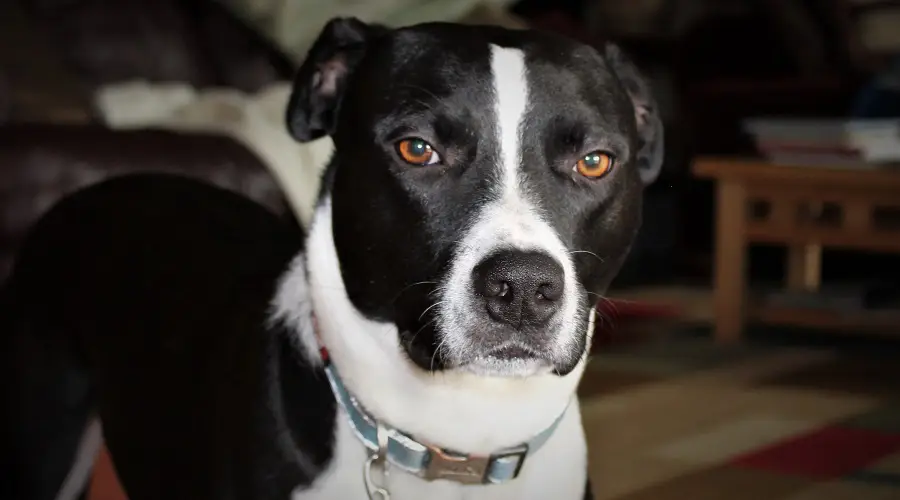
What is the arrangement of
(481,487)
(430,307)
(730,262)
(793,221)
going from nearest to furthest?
(430,307) → (481,487) → (793,221) → (730,262)

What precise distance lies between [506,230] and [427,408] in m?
0.30

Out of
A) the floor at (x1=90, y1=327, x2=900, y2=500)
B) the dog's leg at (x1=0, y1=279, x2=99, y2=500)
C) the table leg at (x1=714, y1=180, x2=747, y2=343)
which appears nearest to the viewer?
the dog's leg at (x1=0, y1=279, x2=99, y2=500)

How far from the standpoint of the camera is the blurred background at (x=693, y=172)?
2186 millimetres

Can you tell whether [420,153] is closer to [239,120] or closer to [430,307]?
[430,307]

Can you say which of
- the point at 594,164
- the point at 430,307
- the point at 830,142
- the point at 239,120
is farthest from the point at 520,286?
the point at 830,142

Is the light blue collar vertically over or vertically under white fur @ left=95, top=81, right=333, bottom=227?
over

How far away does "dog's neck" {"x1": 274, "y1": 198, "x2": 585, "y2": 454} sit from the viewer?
55.1 inches

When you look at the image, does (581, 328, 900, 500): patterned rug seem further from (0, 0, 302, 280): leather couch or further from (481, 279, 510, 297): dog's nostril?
(0, 0, 302, 280): leather couch

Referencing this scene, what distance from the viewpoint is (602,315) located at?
5.11 feet

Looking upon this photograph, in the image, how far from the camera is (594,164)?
1383mm

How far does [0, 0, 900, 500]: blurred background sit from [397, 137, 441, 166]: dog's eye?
409 mm

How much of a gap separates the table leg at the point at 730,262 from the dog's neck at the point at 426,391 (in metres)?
2.27

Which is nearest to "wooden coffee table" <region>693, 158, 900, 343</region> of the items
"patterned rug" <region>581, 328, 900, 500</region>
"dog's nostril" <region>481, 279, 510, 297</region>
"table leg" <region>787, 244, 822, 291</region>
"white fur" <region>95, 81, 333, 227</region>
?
"patterned rug" <region>581, 328, 900, 500</region>

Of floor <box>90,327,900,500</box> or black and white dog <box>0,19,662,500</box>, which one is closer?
black and white dog <box>0,19,662,500</box>
